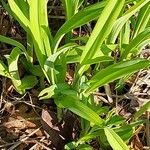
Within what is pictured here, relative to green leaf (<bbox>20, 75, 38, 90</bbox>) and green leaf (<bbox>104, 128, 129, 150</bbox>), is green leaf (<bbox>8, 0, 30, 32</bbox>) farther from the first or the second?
green leaf (<bbox>104, 128, 129, 150</bbox>)

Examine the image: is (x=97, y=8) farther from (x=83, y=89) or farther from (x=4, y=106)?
(x=4, y=106)

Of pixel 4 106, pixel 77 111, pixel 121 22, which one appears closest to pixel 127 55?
pixel 121 22

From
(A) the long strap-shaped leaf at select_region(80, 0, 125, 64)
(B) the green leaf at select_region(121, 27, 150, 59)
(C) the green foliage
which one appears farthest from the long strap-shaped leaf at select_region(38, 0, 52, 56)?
(B) the green leaf at select_region(121, 27, 150, 59)

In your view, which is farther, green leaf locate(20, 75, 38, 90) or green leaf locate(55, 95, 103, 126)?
green leaf locate(20, 75, 38, 90)

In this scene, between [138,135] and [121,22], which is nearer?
Answer: [121,22]

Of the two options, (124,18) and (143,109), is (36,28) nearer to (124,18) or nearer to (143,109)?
(124,18)

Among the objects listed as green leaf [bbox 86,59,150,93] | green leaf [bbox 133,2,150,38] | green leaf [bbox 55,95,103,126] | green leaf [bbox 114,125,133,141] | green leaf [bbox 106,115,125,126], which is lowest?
green leaf [bbox 114,125,133,141]

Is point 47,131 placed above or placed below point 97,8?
below
